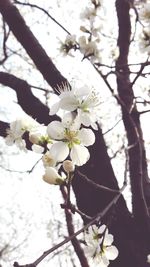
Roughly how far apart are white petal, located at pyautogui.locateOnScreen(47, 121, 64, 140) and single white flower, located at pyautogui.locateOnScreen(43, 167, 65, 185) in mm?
83

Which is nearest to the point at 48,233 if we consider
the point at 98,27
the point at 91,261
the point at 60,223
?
the point at 60,223

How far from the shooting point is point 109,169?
1803mm

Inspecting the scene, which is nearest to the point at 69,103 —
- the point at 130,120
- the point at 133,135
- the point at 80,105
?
the point at 80,105

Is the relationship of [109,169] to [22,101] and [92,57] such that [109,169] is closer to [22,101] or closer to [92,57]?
[22,101]

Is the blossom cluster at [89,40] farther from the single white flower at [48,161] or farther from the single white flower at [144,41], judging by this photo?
the single white flower at [48,161]

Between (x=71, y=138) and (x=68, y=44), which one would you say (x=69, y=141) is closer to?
(x=71, y=138)

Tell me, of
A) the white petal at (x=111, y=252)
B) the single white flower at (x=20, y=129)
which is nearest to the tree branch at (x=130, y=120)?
the white petal at (x=111, y=252)

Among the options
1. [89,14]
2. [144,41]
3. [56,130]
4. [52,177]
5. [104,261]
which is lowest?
[104,261]

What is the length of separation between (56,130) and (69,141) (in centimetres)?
5

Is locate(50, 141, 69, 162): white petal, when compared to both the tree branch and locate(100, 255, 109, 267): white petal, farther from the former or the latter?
the tree branch

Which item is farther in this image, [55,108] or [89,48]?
[89,48]

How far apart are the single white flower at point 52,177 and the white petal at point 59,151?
4 cm

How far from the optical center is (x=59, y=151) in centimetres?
99

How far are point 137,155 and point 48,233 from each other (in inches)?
196
